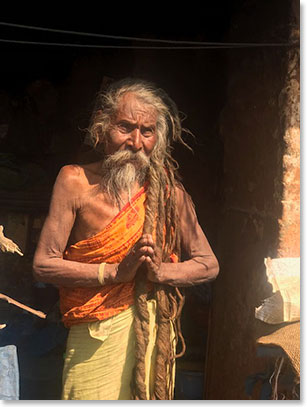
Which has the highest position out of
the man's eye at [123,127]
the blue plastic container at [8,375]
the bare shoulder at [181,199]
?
the man's eye at [123,127]

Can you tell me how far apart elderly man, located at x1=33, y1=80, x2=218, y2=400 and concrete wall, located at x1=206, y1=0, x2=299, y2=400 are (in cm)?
45

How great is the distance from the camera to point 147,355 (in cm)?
322

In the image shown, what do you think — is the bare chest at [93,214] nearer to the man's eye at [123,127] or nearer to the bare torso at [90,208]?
the bare torso at [90,208]

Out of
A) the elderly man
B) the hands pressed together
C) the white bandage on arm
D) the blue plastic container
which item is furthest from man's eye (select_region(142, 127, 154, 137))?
the blue plastic container

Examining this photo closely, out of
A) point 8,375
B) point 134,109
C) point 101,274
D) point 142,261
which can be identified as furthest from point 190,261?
point 8,375

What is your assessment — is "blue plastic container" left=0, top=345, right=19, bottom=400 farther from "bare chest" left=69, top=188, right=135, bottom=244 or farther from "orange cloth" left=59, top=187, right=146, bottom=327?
"bare chest" left=69, top=188, right=135, bottom=244

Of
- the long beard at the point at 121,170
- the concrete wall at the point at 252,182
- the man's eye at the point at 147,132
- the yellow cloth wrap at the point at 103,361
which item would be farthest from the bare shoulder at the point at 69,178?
the concrete wall at the point at 252,182

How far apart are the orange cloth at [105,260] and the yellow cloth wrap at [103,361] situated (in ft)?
0.17

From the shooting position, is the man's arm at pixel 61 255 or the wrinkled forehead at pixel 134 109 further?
the wrinkled forehead at pixel 134 109

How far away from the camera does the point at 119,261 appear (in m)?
3.20

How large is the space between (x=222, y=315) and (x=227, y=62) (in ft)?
5.70

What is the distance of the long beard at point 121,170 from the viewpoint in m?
3.28

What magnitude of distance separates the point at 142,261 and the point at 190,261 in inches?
15.7

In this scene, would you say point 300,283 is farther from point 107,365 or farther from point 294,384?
point 107,365
